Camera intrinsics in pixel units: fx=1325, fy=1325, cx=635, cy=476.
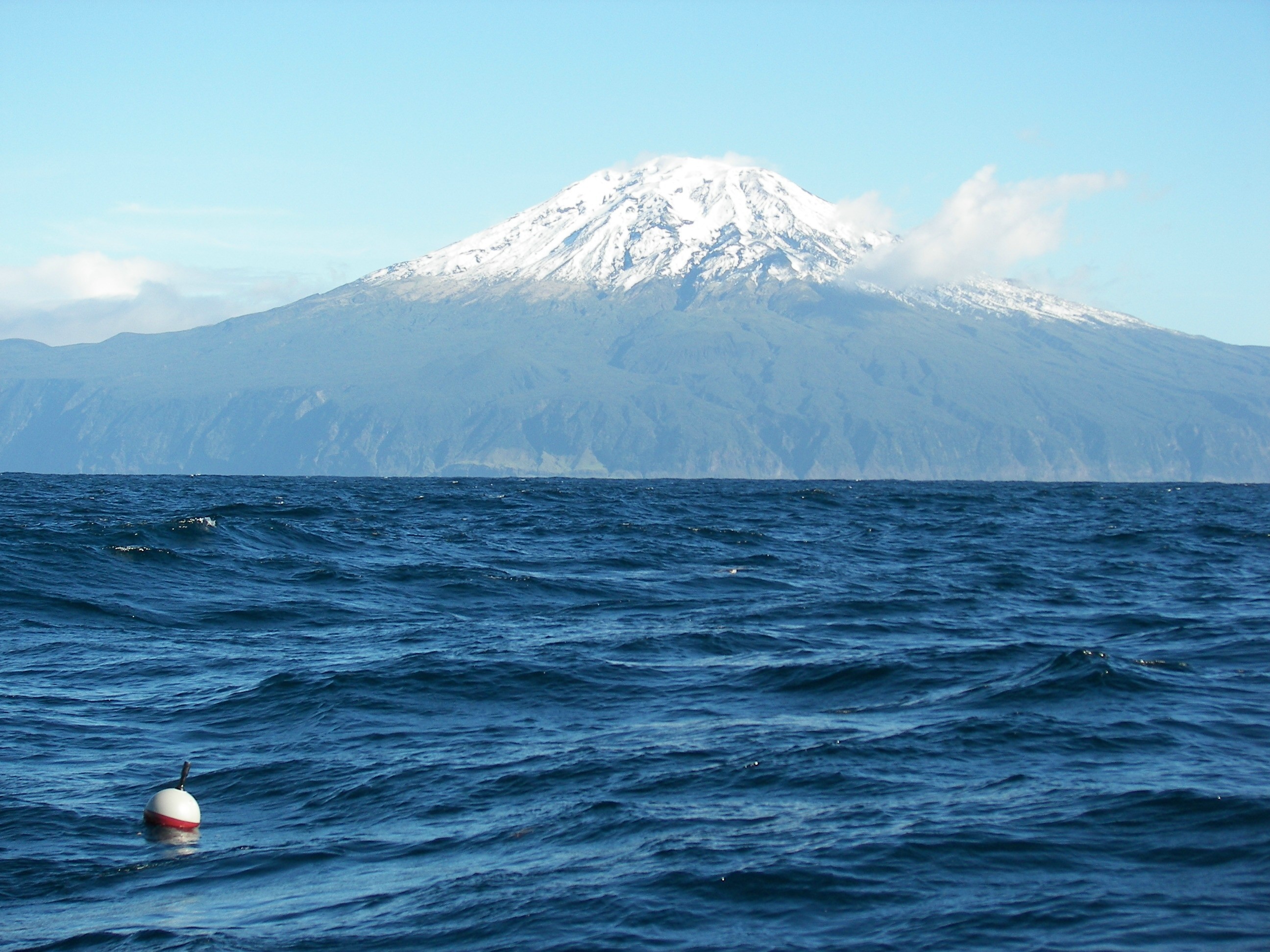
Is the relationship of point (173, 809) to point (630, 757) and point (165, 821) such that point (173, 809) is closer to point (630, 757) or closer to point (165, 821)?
point (165, 821)

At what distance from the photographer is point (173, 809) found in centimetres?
1594

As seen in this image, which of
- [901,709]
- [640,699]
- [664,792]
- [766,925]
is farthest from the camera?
[640,699]

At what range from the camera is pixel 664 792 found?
16844mm

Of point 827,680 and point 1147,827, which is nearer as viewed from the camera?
point 1147,827

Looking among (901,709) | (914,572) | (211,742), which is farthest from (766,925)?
(914,572)

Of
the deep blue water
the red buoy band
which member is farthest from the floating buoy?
the deep blue water

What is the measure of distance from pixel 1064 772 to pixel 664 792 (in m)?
5.24

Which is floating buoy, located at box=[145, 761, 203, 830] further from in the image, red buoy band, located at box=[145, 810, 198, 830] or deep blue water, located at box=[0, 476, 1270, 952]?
deep blue water, located at box=[0, 476, 1270, 952]

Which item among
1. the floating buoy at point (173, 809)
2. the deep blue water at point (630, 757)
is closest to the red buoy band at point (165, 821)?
the floating buoy at point (173, 809)

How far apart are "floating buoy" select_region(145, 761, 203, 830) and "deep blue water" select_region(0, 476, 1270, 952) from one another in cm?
25

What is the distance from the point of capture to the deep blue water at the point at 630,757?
42.7ft

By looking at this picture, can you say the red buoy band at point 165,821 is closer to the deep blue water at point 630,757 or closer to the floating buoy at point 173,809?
the floating buoy at point 173,809

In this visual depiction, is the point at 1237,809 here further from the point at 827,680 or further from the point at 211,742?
the point at 211,742

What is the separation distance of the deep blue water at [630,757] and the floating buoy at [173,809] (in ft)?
0.82
